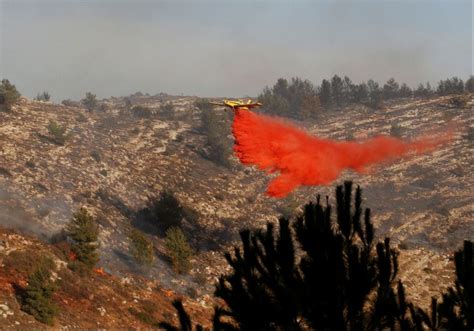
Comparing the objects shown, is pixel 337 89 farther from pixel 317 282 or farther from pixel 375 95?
pixel 317 282

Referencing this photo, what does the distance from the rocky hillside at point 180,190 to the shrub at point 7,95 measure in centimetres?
130

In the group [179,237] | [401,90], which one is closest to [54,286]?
[179,237]

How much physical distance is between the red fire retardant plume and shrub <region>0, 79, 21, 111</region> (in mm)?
26729

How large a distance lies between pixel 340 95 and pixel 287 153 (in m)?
57.2

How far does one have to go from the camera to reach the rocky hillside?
29.8 m

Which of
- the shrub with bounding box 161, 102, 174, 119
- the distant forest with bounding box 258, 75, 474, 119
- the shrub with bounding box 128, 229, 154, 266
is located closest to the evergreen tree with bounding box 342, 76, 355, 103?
the distant forest with bounding box 258, 75, 474, 119

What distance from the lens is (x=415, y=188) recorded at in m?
49.4

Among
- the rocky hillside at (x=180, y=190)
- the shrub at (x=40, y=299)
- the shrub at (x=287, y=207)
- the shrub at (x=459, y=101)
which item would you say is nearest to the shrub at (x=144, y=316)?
the rocky hillside at (x=180, y=190)

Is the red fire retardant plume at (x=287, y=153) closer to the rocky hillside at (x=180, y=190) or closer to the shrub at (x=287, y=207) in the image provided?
the shrub at (x=287, y=207)

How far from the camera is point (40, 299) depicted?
63.5 feet

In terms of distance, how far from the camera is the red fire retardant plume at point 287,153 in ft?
125

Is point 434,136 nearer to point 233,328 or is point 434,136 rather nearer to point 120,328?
point 120,328

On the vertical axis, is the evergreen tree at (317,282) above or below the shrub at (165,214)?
above

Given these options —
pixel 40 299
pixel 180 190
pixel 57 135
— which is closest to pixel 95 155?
pixel 57 135
